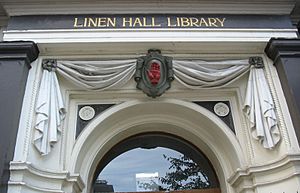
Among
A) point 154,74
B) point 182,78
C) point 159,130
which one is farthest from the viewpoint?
point 159,130

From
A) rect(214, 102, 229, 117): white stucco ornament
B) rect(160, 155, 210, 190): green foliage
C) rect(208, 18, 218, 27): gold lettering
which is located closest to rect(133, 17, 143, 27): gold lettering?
rect(208, 18, 218, 27): gold lettering

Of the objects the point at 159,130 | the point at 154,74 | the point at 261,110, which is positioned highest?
the point at 154,74

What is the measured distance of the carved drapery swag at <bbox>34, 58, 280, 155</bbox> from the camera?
5.78 metres

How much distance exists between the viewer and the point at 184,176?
6773 mm

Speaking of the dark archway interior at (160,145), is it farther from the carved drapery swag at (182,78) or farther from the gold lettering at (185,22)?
the gold lettering at (185,22)

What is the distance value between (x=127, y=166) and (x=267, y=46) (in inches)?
138

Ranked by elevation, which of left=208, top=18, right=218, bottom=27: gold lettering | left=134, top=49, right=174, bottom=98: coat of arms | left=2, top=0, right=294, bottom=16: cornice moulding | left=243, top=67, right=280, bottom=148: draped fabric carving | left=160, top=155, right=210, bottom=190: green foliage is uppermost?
left=2, top=0, right=294, bottom=16: cornice moulding

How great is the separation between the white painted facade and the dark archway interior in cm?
17

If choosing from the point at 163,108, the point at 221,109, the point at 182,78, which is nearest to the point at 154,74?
the point at 182,78

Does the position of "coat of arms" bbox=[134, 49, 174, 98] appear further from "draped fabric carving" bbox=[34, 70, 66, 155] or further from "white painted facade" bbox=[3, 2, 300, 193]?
"draped fabric carving" bbox=[34, 70, 66, 155]

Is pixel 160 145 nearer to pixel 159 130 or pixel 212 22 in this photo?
pixel 159 130

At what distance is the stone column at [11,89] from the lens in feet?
16.4

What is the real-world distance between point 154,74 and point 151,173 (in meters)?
2.00

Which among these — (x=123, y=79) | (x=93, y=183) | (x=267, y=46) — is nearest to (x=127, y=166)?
(x=93, y=183)
